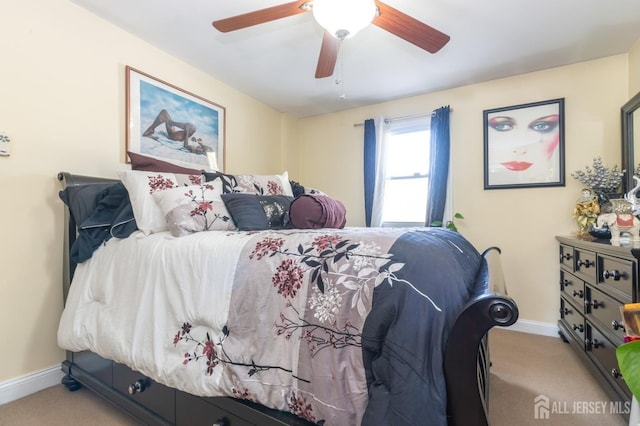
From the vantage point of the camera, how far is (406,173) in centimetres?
338

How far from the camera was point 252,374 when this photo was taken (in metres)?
0.97

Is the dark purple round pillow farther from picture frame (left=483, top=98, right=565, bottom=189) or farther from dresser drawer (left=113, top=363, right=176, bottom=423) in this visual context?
picture frame (left=483, top=98, right=565, bottom=189)

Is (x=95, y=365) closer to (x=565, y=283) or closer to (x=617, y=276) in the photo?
(x=617, y=276)

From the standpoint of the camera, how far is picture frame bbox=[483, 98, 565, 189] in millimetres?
2682

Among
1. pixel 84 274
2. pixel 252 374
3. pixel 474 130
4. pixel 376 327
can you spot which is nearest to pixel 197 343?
pixel 252 374

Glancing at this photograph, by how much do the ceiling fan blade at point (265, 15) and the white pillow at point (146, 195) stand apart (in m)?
0.94

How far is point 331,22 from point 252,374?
63.4 inches

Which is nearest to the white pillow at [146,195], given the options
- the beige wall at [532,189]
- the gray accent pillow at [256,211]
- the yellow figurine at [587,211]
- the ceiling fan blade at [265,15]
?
the gray accent pillow at [256,211]

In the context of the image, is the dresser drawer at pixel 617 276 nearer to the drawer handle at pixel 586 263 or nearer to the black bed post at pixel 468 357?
the drawer handle at pixel 586 263

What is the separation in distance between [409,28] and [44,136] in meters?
2.23

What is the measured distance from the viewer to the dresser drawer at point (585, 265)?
70.6 inches

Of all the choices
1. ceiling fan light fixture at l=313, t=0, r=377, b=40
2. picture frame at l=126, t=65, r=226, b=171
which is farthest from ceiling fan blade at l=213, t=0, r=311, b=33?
picture frame at l=126, t=65, r=226, b=171

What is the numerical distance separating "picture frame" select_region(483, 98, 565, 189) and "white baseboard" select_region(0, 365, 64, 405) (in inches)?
144

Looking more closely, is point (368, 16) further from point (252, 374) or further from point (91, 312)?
point (91, 312)
